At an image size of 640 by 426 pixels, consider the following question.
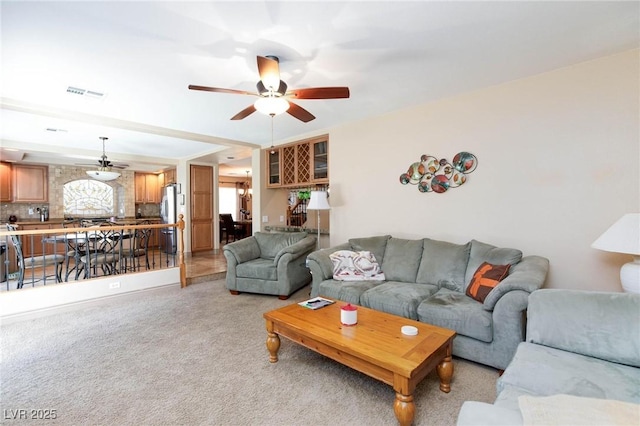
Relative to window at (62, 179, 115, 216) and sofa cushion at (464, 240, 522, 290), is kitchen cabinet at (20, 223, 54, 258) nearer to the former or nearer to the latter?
window at (62, 179, 115, 216)

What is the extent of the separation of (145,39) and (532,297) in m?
3.26

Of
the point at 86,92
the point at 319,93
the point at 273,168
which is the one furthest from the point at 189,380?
the point at 273,168

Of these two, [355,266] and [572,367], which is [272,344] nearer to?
[355,266]

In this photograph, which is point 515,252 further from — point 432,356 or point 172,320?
point 172,320

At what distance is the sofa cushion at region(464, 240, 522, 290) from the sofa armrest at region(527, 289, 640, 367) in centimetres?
91

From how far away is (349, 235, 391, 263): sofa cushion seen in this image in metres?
3.72

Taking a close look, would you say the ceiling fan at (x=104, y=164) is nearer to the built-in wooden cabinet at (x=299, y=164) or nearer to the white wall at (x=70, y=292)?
the white wall at (x=70, y=292)

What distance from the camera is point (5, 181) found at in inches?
247

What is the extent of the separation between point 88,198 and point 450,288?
28.8 feet

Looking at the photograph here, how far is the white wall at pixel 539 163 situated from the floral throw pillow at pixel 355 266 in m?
0.68

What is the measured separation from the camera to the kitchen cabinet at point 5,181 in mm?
6229

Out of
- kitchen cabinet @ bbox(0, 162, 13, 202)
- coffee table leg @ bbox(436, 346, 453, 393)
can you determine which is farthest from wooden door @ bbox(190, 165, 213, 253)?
coffee table leg @ bbox(436, 346, 453, 393)

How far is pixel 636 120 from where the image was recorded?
7.99 ft

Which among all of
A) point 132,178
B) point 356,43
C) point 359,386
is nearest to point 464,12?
point 356,43
